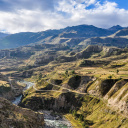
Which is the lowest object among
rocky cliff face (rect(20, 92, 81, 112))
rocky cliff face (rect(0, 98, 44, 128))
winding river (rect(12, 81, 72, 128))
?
winding river (rect(12, 81, 72, 128))

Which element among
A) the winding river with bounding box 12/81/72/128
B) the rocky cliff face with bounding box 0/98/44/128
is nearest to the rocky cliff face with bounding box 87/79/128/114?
the winding river with bounding box 12/81/72/128

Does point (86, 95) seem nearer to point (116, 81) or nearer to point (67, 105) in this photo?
point (67, 105)

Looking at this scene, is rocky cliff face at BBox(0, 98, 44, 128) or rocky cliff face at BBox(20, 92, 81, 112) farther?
rocky cliff face at BBox(20, 92, 81, 112)

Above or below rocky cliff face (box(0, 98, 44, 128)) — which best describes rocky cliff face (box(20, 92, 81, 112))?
below

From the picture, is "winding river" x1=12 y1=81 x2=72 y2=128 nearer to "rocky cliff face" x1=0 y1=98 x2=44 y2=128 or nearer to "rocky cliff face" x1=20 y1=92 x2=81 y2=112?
"rocky cliff face" x1=0 y1=98 x2=44 y2=128

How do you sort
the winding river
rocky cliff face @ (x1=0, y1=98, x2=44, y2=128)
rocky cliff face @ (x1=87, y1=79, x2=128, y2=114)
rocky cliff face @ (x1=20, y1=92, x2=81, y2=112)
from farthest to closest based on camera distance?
rocky cliff face @ (x1=20, y1=92, x2=81, y2=112) → the winding river → rocky cliff face @ (x1=87, y1=79, x2=128, y2=114) → rocky cliff face @ (x1=0, y1=98, x2=44, y2=128)

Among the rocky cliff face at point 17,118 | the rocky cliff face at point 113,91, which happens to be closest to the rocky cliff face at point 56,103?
the rocky cliff face at point 113,91

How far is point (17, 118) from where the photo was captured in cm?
9931

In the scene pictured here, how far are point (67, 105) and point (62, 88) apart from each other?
92.0 ft

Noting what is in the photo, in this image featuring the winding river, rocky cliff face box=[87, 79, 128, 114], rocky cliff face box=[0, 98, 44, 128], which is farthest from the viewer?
the winding river

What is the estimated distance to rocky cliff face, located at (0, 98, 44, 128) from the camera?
9041 centimetres

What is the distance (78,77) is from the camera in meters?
190

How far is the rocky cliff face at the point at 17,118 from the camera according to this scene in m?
90.4

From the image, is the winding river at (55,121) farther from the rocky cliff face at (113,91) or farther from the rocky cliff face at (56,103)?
the rocky cliff face at (113,91)
